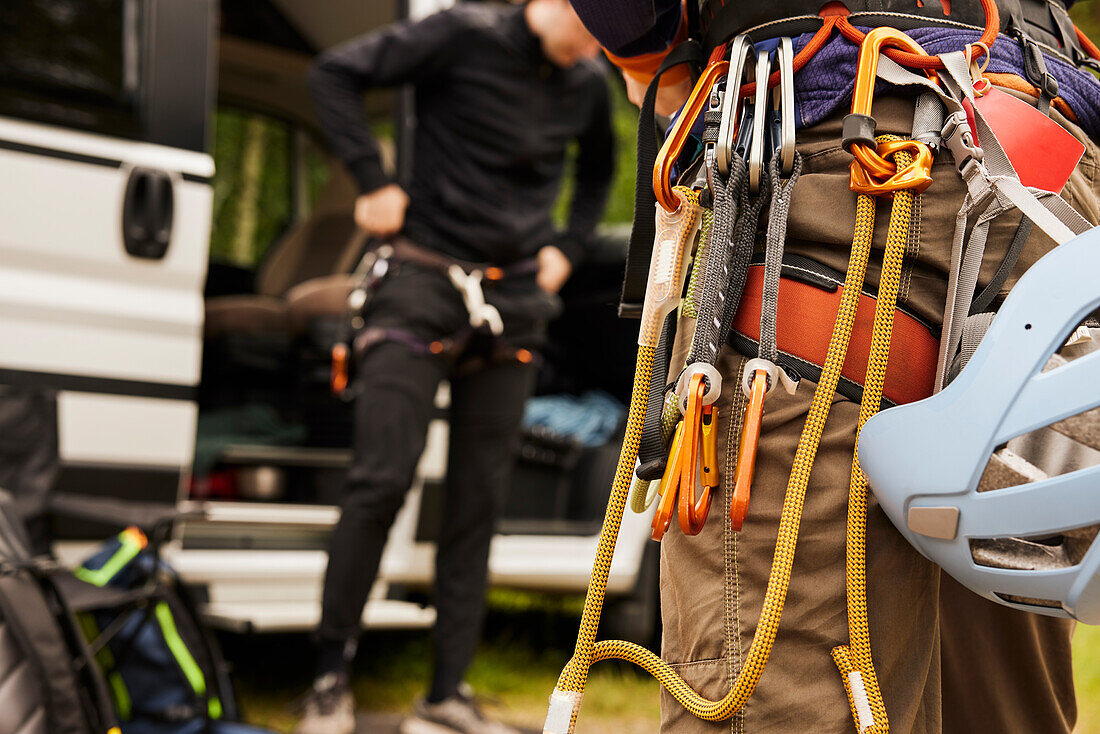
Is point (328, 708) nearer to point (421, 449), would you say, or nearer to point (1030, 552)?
point (421, 449)

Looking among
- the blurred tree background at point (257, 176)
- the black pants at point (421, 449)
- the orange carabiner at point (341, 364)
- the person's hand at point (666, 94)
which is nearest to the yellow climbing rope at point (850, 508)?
the person's hand at point (666, 94)

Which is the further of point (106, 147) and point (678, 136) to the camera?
point (106, 147)

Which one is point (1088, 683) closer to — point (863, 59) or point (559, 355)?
point (559, 355)

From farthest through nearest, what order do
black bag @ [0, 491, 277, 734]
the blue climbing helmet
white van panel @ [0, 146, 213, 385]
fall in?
white van panel @ [0, 146, 213, 385]
black bag @ [0, 491, 277, 734]
the blue climbing helmet

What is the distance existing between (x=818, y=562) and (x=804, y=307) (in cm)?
21

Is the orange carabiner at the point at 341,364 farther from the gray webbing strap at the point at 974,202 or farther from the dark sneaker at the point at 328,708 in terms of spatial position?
the gray webbing strap at the point at 974,202

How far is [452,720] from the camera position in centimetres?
228

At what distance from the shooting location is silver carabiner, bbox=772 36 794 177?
83 cm

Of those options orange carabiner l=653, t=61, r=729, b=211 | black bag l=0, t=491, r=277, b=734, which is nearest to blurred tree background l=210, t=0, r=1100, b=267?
black bag l=0, t=491, r=277, b=734

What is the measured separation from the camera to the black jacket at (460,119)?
7.54 feet

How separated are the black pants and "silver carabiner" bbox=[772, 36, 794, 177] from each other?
1.41m

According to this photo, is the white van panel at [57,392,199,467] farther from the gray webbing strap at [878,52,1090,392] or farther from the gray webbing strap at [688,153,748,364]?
the gray webbing strap at [878,52,1090,392]

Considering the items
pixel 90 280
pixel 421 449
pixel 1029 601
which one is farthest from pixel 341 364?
pixel 1029 601

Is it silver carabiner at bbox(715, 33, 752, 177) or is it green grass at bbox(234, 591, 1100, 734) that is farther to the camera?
green grass at bbox(234, 591, 1100, 734)
